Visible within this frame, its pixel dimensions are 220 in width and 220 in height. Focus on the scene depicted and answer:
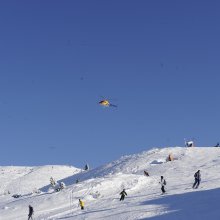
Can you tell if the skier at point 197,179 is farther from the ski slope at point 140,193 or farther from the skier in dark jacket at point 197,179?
the ski slope at point 140,193

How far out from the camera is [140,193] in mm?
41312

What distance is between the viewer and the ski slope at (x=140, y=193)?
30141 millimetres

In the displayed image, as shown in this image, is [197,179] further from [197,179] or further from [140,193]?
[140,193]

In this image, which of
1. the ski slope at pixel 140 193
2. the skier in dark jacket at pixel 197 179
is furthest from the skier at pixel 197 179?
the ski slope at pixel 140 193

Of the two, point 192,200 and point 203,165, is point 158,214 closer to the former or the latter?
point 192,200

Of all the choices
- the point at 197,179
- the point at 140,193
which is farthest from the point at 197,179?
the point at 140,193

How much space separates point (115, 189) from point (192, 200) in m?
14.7

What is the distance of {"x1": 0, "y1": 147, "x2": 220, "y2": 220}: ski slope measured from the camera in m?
30.1

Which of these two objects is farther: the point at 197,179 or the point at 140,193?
the point at 140,193

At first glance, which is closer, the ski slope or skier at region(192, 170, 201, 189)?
the ski slope

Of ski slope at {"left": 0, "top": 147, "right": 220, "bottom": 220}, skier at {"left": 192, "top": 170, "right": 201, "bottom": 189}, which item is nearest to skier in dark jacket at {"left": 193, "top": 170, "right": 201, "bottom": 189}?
skier at {"left": 192, "top": 170, "right": 201, "bottom": 189}

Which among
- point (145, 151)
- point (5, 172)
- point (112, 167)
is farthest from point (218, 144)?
point (5, 172)

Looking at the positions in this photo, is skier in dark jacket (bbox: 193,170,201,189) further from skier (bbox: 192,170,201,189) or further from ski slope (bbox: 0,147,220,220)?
ski slope (bbox: 0,147,220,220)

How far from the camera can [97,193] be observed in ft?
145
